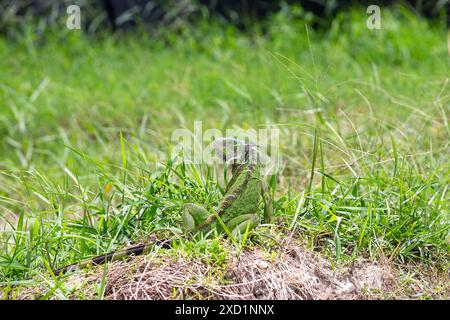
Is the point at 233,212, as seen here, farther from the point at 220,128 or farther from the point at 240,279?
the point at 220,128

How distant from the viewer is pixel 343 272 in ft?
10.8

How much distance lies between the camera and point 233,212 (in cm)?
330

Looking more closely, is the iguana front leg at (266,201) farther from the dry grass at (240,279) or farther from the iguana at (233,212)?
the dry grass at (240,279)

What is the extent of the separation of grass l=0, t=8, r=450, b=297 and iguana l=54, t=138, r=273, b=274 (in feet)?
0.30

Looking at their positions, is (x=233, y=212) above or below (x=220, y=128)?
above

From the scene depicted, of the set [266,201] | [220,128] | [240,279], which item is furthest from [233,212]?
[220,128]

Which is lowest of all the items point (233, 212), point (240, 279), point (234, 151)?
point (240, 279)

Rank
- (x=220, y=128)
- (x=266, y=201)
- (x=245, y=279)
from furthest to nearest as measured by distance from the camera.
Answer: (x=220, y=128) → (x=266, y=201) → (x=245, y=279)

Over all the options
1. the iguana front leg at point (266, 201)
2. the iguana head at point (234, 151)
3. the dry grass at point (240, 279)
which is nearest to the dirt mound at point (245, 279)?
the dry grass at point (240, 279)

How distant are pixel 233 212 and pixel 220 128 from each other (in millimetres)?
2231

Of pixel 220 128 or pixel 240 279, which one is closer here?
pixel 240 279
